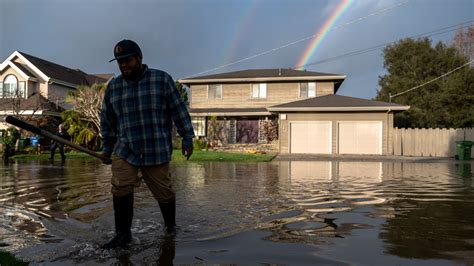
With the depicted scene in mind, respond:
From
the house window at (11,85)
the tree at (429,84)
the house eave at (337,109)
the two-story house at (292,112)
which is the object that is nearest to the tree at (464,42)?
the tree at (429,84)

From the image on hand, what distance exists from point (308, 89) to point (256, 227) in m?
27.7

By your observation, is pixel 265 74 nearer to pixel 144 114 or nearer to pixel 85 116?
pixel 85 116

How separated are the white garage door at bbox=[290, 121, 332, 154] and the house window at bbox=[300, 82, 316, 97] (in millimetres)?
4773

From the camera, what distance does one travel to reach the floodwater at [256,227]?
3768 mm

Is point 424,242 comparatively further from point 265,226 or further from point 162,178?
point 162,178

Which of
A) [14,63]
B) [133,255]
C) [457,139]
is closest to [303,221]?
[133,255]

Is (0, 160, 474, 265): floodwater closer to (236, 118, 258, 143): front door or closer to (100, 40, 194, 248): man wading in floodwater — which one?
(100, 40, 194, 248): man wading in floodwater

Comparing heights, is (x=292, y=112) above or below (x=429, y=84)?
below

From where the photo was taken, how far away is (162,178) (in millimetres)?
4539

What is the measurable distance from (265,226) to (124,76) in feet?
7.47

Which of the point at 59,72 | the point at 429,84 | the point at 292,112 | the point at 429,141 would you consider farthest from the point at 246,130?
the point at 429,84

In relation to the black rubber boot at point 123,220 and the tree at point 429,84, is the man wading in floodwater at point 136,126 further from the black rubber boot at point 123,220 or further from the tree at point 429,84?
the tree at point 429,84

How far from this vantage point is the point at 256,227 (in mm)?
5043

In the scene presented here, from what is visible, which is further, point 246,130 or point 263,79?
point 246,130
